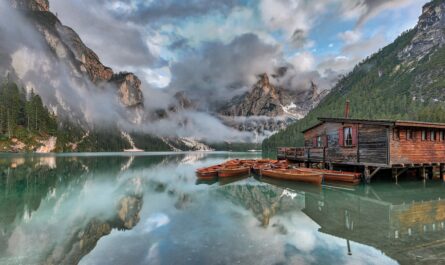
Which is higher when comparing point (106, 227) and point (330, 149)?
point (330, 149)

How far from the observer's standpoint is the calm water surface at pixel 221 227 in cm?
1052

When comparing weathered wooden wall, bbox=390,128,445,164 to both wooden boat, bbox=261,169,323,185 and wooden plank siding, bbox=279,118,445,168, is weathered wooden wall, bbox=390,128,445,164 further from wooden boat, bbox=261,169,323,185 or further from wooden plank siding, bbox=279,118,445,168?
wooden boat, bbox=261,169,323,185

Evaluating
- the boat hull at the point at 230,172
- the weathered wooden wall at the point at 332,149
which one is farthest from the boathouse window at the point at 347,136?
the boat hull at the point at 230,172

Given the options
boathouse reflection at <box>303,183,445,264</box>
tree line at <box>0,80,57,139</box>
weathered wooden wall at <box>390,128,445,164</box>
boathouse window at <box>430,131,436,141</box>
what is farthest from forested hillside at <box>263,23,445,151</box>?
tree line at <box>0,80,57,139</box>

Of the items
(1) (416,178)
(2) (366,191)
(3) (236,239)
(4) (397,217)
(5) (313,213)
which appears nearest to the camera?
(3) (236,239)

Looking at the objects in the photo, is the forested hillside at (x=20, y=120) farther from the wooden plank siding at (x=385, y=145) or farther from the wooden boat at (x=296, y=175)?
the wooden plank siding at (x=385, y=145)

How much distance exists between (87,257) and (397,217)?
53.8 feet

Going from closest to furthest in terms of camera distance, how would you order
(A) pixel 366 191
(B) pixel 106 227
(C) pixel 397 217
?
1. (B) pixel 106 227
2. (C) pixel 397 217
3. (A) pixel 366 191

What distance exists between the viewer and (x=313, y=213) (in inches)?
703

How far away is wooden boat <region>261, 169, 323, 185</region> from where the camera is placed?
3002 cm

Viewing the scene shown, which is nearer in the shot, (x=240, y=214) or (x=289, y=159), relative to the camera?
(x=240, y=214)

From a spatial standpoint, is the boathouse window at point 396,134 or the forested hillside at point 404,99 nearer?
the boathouse window at point 396,134

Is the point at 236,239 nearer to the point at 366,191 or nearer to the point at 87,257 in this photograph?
the point at 87,257

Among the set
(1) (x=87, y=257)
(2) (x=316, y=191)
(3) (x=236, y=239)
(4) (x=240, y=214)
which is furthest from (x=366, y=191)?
(1) (x=87, y=257)
